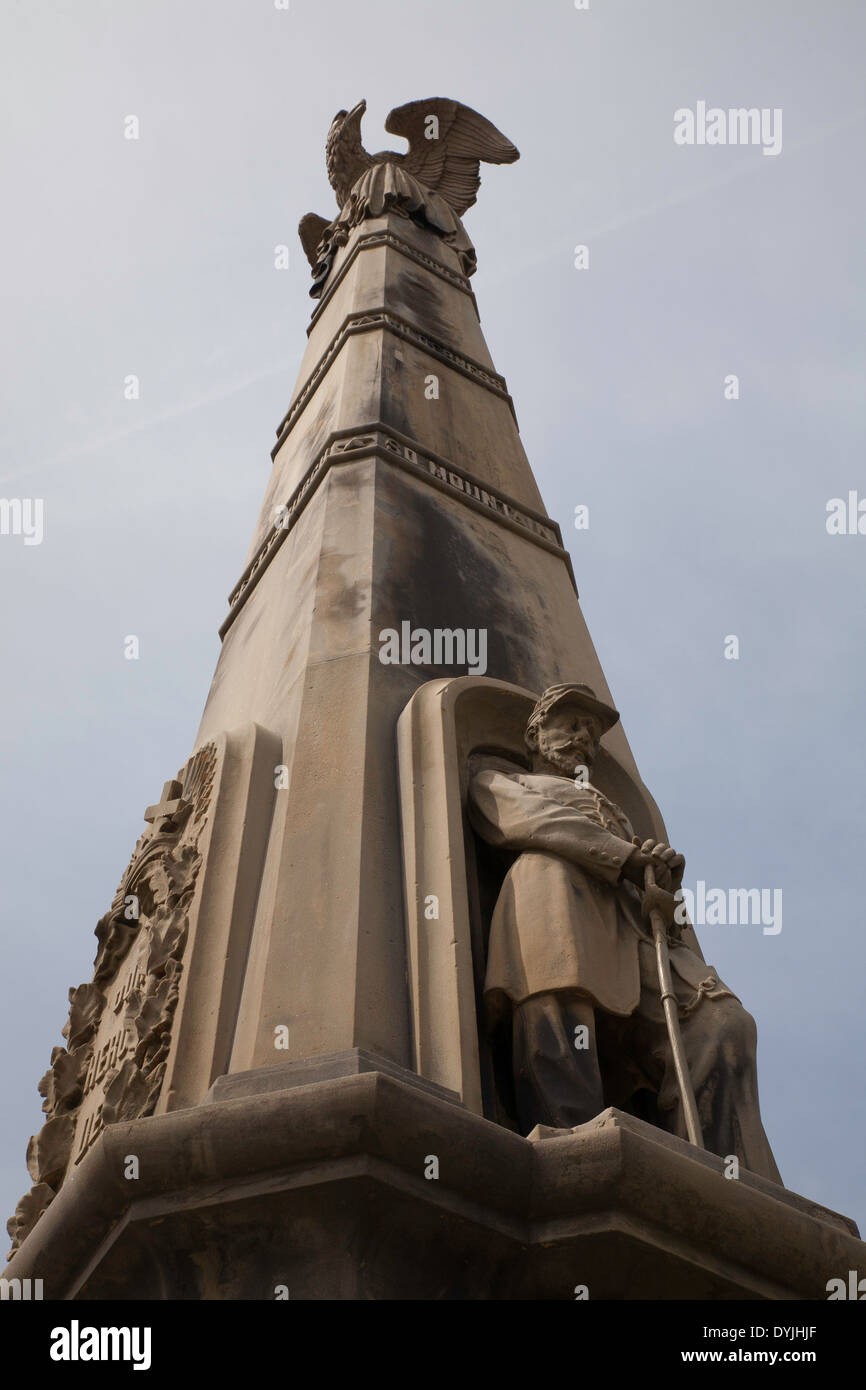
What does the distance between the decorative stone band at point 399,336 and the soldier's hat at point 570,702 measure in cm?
560

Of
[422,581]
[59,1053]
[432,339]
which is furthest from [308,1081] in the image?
[432,339]

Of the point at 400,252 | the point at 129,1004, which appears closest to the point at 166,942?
the point at 129,1004

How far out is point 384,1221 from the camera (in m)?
5.47

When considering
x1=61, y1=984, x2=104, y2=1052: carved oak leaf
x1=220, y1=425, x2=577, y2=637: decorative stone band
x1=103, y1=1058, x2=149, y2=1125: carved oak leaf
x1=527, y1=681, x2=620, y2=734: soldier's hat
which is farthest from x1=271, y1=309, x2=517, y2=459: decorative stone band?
x1=103, y1=1058, x2=149, y2=1125: carved oak leaf

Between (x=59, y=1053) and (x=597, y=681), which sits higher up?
(x=597, y=681)

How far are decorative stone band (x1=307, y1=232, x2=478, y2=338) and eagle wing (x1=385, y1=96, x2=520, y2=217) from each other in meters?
3.41

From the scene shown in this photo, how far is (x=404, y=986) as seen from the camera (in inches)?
270

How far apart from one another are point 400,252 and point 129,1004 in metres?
10.2

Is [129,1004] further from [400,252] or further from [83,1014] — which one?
[400,252]

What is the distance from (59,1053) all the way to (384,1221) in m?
3.26

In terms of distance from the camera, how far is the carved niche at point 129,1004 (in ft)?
23.1

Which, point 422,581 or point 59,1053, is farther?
point 422,581
